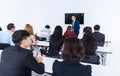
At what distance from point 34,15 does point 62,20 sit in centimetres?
164

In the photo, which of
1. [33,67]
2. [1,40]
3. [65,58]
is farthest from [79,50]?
[1,40]

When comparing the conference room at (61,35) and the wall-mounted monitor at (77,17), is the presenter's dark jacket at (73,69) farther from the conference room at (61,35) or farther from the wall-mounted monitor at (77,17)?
the wall-mounted monitor at (77,17)

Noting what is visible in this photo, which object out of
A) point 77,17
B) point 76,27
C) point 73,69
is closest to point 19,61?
point 73,69

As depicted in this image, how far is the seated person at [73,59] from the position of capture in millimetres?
2016

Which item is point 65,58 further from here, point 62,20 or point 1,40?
point 62,20

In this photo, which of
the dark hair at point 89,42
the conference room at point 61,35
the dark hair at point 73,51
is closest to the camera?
the dark hair at point 73,51

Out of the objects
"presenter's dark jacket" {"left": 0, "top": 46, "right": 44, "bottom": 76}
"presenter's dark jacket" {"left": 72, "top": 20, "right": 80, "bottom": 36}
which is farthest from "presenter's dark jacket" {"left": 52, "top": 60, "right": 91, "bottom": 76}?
"presenter's dark jacket" {"left": 72, "top": 20, "right": 80, "bottom": 36}

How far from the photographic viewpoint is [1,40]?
5730 millimetres

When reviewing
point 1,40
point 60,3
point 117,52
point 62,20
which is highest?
→ point 60,3

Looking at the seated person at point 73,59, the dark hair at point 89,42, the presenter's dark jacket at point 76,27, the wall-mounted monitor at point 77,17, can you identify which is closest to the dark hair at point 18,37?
the seated person at point 73,59

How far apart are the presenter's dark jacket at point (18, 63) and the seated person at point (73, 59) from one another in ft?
1.00

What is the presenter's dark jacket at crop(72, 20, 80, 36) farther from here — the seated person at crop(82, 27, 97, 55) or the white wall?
the seated person at crop(82, 27, 97, 55)

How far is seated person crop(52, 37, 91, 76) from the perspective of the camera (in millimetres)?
2016

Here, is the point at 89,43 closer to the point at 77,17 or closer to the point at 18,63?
the point at 18,63
